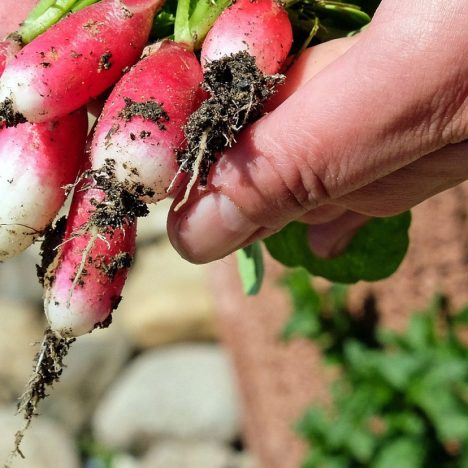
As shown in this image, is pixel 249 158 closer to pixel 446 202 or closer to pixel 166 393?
pixel 446 202

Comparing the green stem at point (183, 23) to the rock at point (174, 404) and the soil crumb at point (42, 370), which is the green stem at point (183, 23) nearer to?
the soil crumb at point (42, 370)

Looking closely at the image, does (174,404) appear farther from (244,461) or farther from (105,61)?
(105,61)

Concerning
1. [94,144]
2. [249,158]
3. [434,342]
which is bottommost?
[434,342]

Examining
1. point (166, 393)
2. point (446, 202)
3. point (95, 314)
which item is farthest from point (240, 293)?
point (95, 314)

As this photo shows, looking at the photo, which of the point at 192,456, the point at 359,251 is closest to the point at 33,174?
the point at 359,251

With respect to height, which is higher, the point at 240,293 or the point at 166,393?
the point at 240,293

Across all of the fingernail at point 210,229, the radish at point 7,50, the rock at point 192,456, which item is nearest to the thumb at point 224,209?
the fingernail at point 210,229
